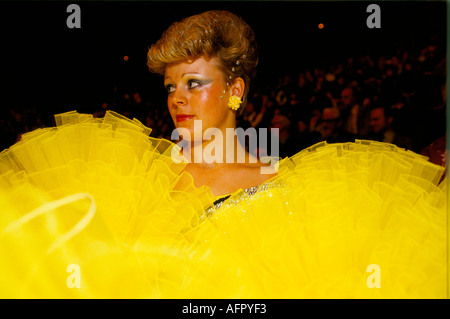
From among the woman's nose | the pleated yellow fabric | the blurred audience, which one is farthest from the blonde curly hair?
the pleated yellow fabric

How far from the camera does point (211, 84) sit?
5.61 feet

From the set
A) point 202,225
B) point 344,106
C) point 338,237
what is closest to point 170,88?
point 202,225

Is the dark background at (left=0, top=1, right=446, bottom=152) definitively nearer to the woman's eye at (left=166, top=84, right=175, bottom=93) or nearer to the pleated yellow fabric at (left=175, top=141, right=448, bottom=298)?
the woman's eye at (left=166, top=84, right=175, bottom=93)

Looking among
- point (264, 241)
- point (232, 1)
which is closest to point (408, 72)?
point (232, 1)

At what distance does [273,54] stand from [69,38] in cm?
88

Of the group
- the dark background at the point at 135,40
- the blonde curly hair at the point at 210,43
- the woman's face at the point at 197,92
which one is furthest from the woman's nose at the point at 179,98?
the dark background at the point at 135,40

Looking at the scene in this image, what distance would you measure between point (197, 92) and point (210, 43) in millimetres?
189

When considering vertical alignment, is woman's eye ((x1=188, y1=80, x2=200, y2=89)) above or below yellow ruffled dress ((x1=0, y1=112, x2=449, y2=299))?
above

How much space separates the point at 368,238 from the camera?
129cm

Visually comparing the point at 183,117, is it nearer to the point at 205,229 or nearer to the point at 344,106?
the point at 205,229

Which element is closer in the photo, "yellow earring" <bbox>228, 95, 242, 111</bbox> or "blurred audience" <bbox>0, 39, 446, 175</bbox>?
"yellow earring" <bbox>228, 95, 242, 111</bbox>

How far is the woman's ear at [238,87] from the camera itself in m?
1.78

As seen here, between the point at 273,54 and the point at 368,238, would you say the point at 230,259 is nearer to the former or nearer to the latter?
the point at 368,238

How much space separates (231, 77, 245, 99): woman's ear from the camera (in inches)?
70.2
